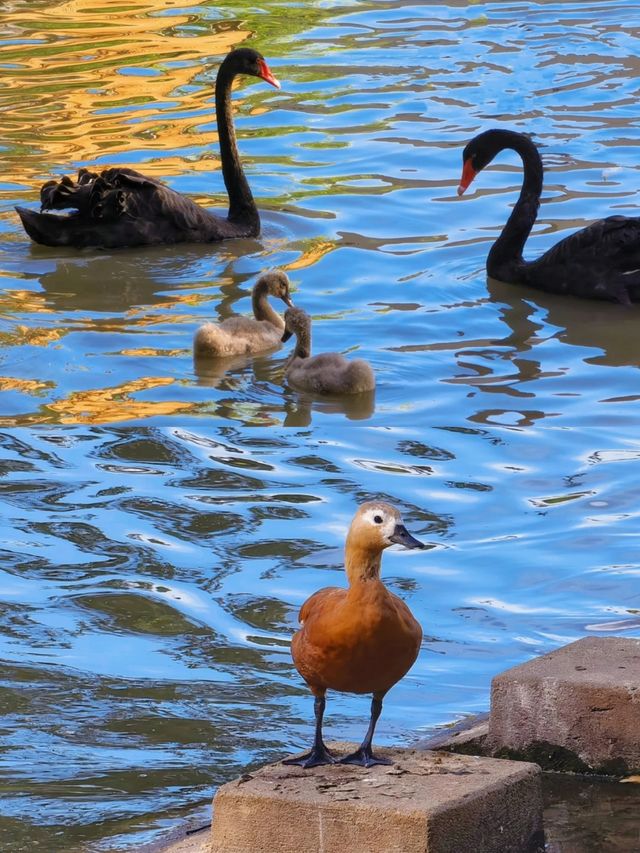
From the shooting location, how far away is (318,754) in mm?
4512

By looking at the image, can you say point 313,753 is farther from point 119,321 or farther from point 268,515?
point 119,321

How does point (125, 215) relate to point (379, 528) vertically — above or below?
below

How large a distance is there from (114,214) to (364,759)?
756 centimetres

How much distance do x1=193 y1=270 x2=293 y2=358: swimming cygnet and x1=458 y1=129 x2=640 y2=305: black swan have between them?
5.88 ft

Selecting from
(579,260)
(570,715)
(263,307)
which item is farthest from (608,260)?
(570,715)

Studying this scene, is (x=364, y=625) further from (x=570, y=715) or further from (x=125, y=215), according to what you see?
(x=125, y=215)

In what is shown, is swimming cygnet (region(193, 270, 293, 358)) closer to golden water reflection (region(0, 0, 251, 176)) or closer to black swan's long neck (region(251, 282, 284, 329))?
black swan's long neck (region(251, 282, 284, 329))

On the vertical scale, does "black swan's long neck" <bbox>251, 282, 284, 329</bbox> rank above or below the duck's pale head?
below

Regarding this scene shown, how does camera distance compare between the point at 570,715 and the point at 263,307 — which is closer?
the point at 570,715

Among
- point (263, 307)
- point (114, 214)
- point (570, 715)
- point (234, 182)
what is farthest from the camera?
point (234, 182)

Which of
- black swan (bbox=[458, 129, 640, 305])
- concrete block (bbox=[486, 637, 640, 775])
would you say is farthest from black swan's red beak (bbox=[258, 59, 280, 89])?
concrete block (bbox=[486, 637, 640, 775])

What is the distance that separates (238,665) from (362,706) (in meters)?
0.45

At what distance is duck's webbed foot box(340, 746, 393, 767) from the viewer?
4469 mm

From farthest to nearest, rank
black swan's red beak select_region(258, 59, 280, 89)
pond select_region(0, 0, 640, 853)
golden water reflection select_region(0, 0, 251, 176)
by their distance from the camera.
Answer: golden water reflection select_region(0, 0, 251, 176)
black swan's red beak select_region(258, 59, 280, 89)
pond select_region(0, 0, 640, 853)
